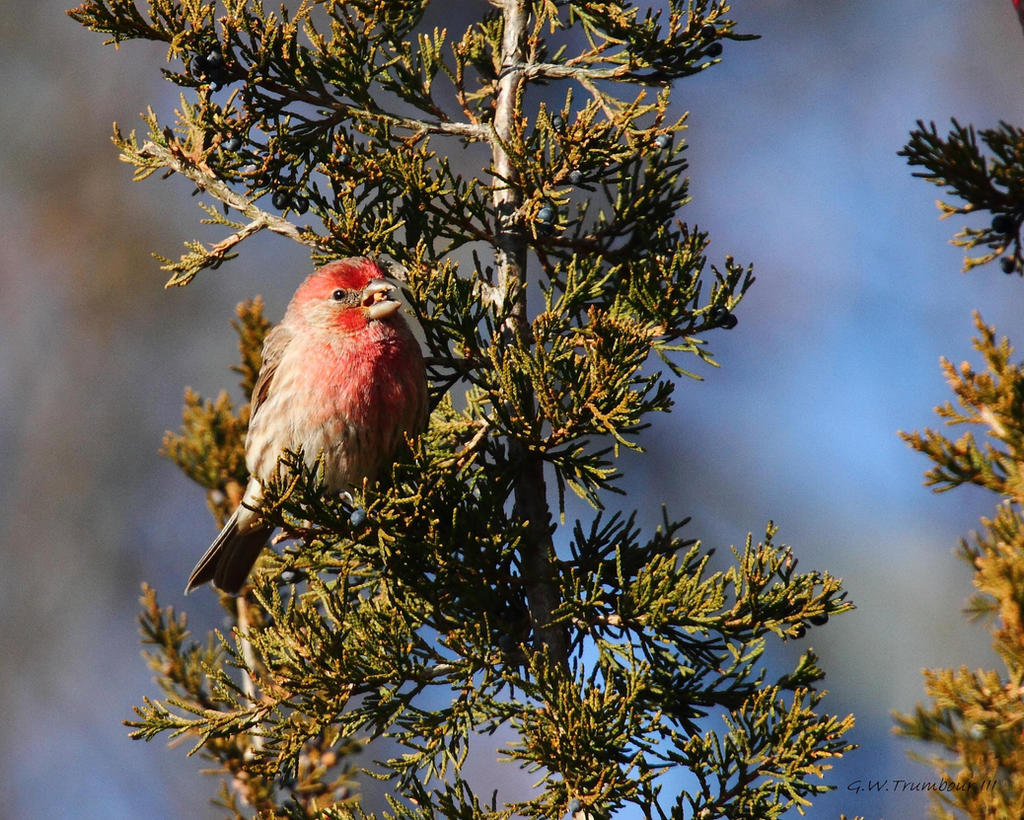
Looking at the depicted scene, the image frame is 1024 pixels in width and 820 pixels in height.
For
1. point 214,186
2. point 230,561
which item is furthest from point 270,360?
point 214,186

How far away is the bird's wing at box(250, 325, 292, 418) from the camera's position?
15.1 feet

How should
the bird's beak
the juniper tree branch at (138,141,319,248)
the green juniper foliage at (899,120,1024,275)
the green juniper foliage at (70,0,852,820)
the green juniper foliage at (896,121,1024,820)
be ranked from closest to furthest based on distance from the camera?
the green juniper foliage at (896,121,1024,820) → the green juniper foliage at (899,120,1024,275) → the green juniper foliage at (70,0,852,820) → the juniper tree branch at (138,141,319,248) → the bird's beak

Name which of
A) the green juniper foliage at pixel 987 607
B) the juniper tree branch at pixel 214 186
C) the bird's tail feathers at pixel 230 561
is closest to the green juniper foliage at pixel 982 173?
the green juniper foliage at pixel 987 607

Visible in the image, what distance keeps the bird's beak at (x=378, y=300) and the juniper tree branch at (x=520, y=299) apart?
0.66 m

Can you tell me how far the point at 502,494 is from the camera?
3.40m

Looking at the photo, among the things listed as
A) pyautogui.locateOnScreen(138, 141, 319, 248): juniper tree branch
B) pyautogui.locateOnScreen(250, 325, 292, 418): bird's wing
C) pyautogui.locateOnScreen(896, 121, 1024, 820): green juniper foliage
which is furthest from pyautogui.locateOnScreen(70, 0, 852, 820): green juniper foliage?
pyautogui.locateOnScreen(250, 325, 292, 418): bird's wing

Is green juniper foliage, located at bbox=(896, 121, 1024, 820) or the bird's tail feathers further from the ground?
the bird's tail feathers

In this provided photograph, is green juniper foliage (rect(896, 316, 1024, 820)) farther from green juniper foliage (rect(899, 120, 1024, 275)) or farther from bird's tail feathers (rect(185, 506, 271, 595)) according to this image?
bird's tail feathers (rect(185, 506, 271, 595))

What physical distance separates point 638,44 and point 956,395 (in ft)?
6.05

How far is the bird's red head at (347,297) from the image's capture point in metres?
4.30

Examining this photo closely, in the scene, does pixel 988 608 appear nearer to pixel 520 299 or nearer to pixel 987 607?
pixel 987 607

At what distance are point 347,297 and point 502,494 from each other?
4.61 ft

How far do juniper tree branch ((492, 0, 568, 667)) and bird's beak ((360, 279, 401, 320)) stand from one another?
2.17 feet

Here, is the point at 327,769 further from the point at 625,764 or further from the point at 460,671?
the point at 625,764
